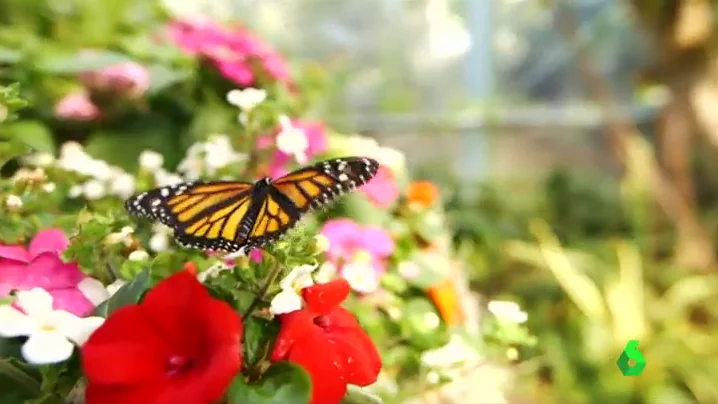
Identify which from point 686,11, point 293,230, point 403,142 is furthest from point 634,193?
point 293,230

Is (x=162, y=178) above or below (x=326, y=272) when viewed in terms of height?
above

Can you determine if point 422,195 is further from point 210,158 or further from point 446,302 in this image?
point 210,158

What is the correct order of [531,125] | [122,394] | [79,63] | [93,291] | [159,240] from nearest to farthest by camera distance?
[122,394], [93,291], [159,240], [79,63], [531,125]

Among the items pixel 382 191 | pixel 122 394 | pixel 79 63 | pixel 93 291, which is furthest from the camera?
pixel 79 63

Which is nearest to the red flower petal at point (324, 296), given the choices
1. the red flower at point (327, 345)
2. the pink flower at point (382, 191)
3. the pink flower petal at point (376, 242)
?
the red flower at point (327, 345)

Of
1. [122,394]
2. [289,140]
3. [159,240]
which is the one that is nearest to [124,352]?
[122,394]
